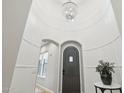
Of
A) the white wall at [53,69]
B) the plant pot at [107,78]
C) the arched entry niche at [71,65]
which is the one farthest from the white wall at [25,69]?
the plant pot at [107,78]

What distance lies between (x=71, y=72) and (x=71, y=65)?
306 millimetres

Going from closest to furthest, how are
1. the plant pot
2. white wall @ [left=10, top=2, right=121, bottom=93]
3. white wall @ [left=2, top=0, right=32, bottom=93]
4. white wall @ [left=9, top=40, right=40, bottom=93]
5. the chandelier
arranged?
1. white wall @ [left=2, top=0, right=32, bottom=93]
2. the plant pot
3. white wall @ [left=9, top=40, right=40, bottom=93]
4. white wall @ [left=10, top=2, right=121, bottom=93]
5. the chandelier

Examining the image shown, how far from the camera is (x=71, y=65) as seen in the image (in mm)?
5004

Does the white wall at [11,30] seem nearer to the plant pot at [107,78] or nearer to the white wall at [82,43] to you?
the white wall at [82,43]

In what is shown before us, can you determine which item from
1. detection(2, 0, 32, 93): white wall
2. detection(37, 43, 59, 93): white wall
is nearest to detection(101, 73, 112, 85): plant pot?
detection(2, 0, 32, 93): white wall

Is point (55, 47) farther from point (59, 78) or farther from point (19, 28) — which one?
point (19, 28)

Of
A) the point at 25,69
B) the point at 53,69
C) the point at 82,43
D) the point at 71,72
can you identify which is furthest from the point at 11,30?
the point at 53,69

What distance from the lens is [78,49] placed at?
5.14 meters

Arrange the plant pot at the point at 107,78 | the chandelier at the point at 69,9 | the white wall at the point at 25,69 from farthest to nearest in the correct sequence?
the chandelier at the point at 69,9 < the white wall at the point at 25,69 < the plant pot at the point at 107,78

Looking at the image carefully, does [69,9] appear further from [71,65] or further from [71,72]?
[71,72]

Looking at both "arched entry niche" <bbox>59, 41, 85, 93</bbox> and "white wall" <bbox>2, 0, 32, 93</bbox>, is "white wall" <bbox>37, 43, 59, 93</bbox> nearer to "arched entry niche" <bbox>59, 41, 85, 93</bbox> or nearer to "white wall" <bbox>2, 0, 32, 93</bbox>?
"arched entry niche" <bbox>59, 41, 85, 93</bbox>

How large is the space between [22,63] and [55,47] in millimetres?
2476

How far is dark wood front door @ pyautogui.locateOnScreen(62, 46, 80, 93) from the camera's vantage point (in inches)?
190

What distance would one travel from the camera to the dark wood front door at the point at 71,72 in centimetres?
483
